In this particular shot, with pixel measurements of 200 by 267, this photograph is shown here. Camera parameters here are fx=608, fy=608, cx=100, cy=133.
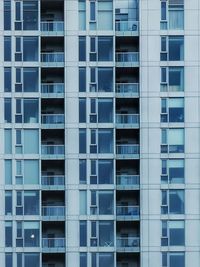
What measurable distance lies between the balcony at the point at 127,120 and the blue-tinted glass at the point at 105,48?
3419 millimetres

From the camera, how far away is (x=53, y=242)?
34875 millimetres


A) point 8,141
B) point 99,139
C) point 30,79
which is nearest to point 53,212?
point 8,141

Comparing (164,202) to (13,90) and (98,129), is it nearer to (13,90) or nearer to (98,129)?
(98,129)

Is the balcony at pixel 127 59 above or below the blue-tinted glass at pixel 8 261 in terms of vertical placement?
above

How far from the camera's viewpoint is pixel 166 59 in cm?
3528

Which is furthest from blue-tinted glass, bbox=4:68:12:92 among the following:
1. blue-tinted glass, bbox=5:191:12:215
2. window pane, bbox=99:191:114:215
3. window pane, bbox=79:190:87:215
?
window pane, bbox=99:191:114:215

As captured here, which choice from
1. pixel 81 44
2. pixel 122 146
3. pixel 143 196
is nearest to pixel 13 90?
pixel 81 44

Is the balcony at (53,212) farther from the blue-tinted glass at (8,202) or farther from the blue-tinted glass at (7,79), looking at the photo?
the blue-tinted glass at (7,79)

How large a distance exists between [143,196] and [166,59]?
8.03 metres

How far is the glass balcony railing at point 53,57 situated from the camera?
35375mm

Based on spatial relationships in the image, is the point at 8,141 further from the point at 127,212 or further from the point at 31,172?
the point at 127,212

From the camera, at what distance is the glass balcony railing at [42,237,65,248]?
114ft

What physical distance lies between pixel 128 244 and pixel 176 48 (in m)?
11.7

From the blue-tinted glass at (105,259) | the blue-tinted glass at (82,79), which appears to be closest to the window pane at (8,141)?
the blue-tinted glass at (82,79)
